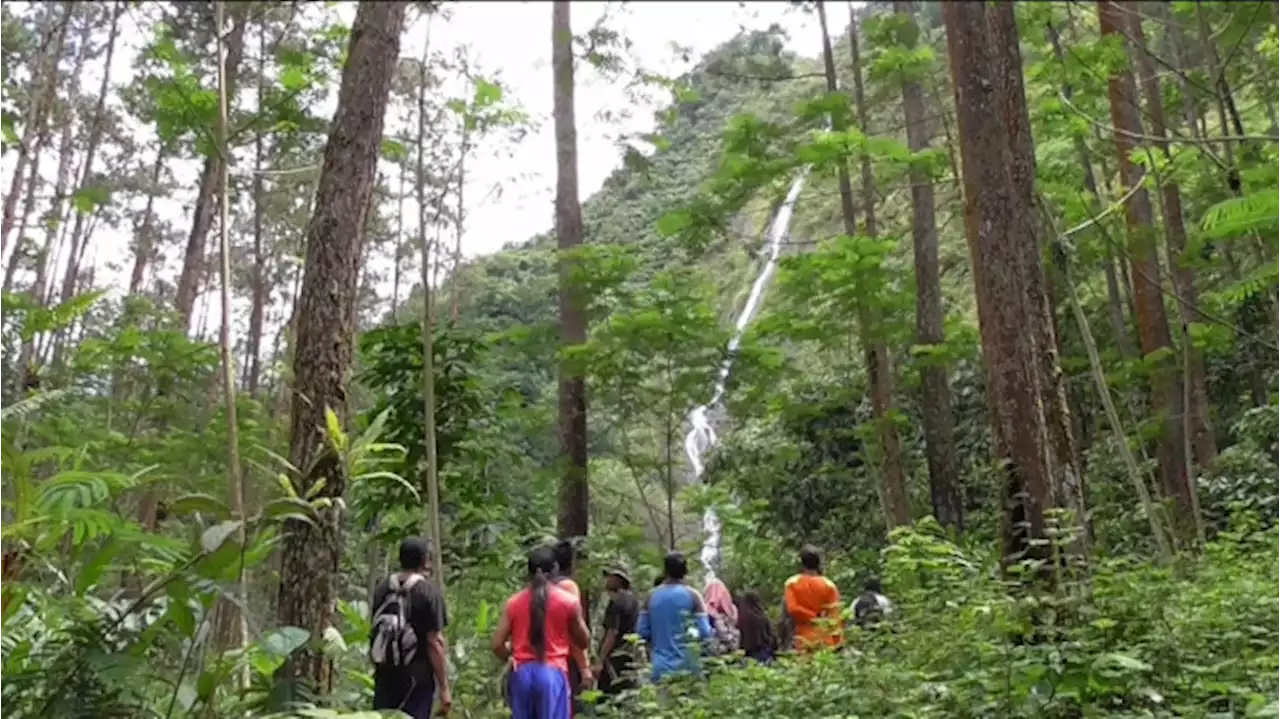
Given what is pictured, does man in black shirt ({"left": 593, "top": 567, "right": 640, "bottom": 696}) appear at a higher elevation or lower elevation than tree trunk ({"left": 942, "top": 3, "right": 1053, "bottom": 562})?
lower

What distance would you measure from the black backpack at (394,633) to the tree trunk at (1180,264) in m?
7.15

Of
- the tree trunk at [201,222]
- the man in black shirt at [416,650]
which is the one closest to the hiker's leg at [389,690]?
the man in black shirt at [416,650]

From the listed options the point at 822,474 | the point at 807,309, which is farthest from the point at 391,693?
the point at 822,474

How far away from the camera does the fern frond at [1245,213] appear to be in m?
3.45

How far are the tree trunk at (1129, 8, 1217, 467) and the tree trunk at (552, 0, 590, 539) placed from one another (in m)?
5.45

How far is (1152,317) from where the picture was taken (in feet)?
34.8

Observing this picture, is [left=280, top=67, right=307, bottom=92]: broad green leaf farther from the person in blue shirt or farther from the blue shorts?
the blue shorts

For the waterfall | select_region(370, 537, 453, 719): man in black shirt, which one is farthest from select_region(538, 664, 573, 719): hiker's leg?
the waterfall

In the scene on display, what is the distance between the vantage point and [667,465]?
10758 mm

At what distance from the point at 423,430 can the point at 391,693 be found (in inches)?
102

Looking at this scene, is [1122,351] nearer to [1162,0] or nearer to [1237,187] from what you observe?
[1162,0]

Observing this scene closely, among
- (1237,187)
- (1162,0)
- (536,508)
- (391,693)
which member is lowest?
(391,693)

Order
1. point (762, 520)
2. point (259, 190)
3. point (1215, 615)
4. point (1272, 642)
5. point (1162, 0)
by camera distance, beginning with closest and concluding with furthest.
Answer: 1. point (1272, 642)
2. point (1215, 615)
3. point (1162, 0)
4. point (259, 190)
5. point (762, 520)

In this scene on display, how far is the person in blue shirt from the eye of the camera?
21.9ft
